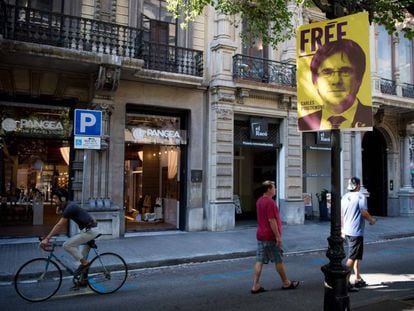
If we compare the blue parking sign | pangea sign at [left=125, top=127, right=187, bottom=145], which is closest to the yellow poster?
the blue parking sign

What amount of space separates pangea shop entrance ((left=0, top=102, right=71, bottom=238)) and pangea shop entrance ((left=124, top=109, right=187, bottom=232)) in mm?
2215

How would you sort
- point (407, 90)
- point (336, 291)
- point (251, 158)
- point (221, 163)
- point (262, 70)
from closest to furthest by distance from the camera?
point (336, 291) < point (221, 163) < point (262, 70) < point (251, 158) < point (407, 90)

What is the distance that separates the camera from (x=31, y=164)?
41.8 feet

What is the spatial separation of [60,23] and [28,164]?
4438 millimetres

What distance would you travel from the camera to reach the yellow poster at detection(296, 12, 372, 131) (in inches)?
177

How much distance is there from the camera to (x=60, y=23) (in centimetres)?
1180

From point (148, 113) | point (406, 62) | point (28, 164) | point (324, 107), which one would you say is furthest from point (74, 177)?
point (406, 62)

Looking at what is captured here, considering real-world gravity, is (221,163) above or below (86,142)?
below

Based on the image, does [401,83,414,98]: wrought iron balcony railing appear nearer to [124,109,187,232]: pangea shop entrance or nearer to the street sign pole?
[124,109,187,232]: pangea shop entrance

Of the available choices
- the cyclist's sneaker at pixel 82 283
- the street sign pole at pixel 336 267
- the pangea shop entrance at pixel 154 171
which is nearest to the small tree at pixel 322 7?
the street sign pole at pixel 336 267

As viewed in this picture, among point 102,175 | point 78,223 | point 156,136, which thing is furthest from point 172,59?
point 78,223

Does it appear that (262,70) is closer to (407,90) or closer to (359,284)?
(407,90)

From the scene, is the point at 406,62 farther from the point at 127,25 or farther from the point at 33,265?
the point at 33,265

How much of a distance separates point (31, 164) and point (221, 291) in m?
8.47
